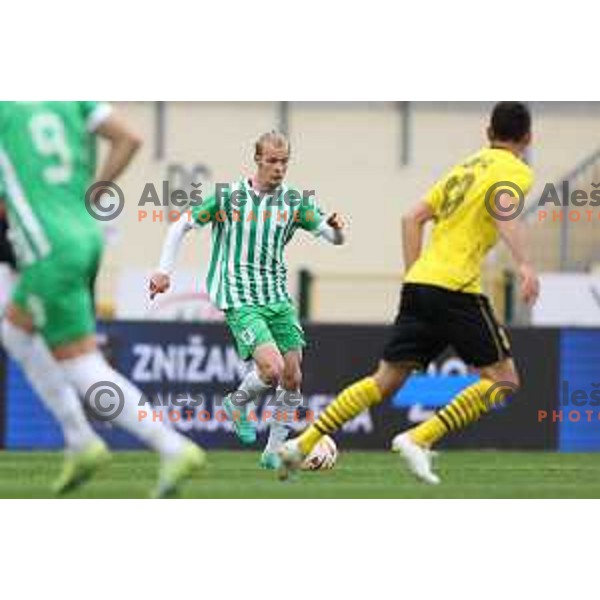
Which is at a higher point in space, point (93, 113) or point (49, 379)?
point (93, 113)

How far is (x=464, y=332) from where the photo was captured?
12.7 m

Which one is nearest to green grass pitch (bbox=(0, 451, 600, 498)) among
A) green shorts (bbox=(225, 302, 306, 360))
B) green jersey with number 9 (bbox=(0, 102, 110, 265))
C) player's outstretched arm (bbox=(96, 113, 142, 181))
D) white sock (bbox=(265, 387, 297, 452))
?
white sock (bbox=(265, 387, 297, 452))

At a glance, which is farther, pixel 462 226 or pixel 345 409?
pixel 345 409

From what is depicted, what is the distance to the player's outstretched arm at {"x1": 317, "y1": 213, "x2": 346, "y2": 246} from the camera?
14.3 metres

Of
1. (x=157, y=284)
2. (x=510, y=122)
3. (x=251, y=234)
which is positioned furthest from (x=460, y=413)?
(x=251, y=234)

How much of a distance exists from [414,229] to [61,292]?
283 centimetres

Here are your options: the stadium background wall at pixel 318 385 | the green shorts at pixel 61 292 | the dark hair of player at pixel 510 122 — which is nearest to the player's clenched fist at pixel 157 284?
the dark hair of player at pixel 510 122

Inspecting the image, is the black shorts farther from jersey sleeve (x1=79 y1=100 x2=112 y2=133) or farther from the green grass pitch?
jersey sleeve (x1=79 y1=100 x2=112 y2=133)

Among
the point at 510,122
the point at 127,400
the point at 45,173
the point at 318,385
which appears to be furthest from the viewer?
the point at 318,385

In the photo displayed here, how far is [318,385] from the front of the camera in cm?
2069

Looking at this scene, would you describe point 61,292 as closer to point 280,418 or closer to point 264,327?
point 264,327

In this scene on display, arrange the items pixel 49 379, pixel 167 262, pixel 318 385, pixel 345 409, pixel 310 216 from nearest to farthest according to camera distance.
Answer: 1. pixel 49 379
2. pixel 345 409
3. pixel 167 262
4. pixel 310 216
5. pixel 318 385

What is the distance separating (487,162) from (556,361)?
28.2 ft
